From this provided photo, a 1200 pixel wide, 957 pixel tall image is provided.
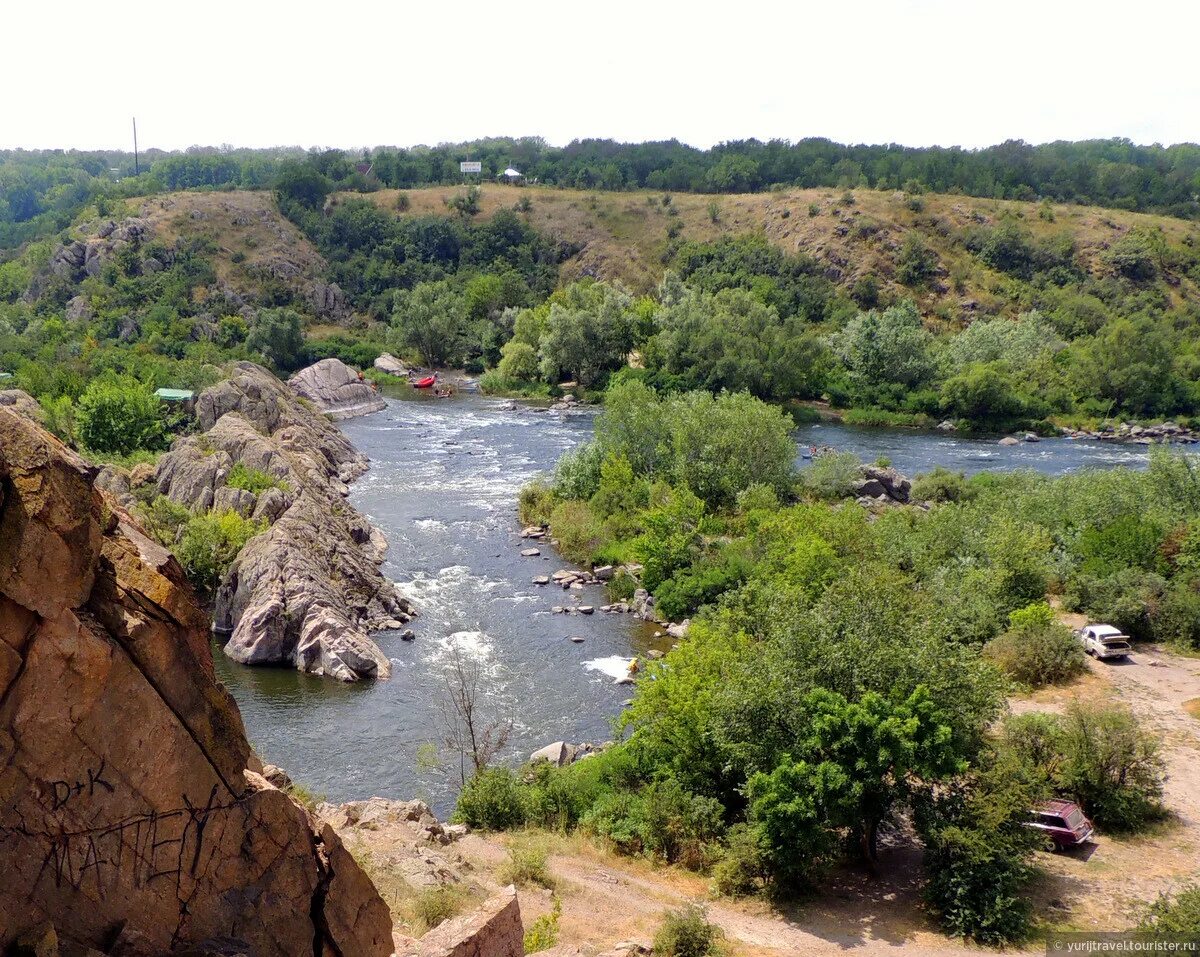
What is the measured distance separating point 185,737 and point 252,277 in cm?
12041

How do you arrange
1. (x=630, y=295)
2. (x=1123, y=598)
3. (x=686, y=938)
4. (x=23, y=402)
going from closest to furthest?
(x=686, y=938) < (x=1123, y=598) < (x=23, y=402) < (x=630, y=295)

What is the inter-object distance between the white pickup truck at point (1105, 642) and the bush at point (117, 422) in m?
50.8

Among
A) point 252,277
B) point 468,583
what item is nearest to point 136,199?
point 252,277

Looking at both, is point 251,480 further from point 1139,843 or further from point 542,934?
point 1139,843

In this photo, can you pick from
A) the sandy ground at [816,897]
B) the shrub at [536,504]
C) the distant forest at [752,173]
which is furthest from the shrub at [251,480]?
the distant forest at [752,173]

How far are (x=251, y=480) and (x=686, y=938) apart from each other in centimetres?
3675

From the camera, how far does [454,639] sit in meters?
42.2

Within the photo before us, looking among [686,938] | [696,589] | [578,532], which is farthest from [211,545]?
[686,938]

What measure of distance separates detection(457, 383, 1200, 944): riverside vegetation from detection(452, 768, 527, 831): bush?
0.05 meters

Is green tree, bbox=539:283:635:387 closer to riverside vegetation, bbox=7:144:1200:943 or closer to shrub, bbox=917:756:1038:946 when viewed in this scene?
riverside vegetation, bbox=7:144:1200:943

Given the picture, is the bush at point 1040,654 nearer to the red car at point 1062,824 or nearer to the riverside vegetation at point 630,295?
the red car at point 1062,824

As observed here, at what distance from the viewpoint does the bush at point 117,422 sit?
60.6 meters

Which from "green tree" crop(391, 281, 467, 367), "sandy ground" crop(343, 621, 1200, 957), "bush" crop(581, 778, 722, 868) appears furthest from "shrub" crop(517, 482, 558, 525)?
"green tree" crop(391, 281, 467, 367)

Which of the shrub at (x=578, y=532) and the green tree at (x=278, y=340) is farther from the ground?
the green tree at (x=278, y=340)
